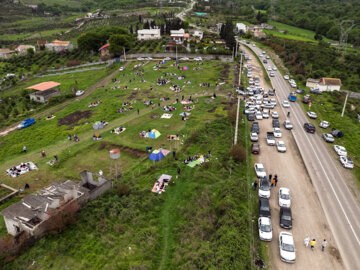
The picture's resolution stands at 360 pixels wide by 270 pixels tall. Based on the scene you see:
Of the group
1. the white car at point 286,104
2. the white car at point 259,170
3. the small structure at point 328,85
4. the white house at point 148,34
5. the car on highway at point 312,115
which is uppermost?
the white house at point 148,34

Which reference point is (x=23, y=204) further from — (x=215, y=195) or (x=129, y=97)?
(x=129, y=97)

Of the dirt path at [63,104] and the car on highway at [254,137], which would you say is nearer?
the car on highway at [254,137]

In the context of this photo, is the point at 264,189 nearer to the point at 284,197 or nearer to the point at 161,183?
the point at 284,197

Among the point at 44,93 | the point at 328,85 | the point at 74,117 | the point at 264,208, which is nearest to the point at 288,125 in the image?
the point at 264,208

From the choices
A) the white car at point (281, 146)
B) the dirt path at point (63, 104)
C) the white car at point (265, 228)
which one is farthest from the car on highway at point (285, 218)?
the dirt path at point (63, 104)

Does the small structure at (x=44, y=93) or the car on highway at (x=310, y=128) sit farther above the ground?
the car on highway at (x=310, y=128)

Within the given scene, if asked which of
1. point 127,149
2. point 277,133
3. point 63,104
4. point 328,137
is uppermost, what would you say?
point 328,137

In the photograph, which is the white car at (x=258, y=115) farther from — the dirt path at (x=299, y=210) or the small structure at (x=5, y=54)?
the small structure at (x=5, y=54)

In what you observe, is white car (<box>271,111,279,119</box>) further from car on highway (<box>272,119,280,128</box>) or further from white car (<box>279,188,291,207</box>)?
white car (<box>279,188,291,207</box>)
